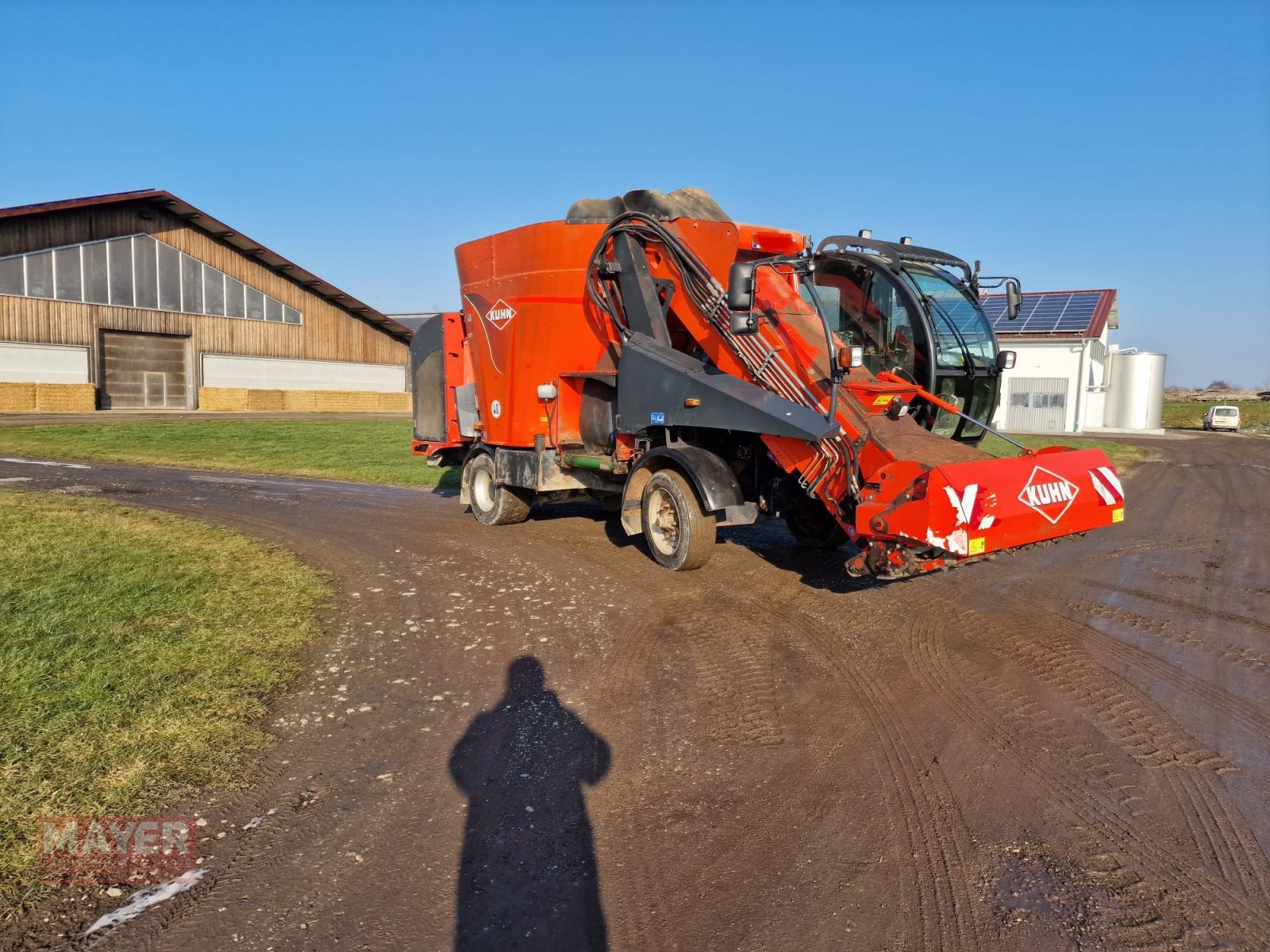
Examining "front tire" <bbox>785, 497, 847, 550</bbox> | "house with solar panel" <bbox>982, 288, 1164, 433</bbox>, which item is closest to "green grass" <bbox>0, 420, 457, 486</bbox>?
"front tire" <bbox>785, 497, 847, 550</bbox>

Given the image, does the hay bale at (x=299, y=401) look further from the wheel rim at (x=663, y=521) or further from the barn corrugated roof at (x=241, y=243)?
the wheel rim at (x=663, y=521)

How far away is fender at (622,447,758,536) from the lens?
7582 mm

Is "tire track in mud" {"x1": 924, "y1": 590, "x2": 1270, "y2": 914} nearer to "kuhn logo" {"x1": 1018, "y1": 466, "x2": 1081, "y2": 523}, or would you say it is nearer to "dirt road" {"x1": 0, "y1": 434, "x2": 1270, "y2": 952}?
"dirt road" {"x1": 0, "y1": 434, "x2": 1270, "y2": 952}

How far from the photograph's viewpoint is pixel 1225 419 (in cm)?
4378

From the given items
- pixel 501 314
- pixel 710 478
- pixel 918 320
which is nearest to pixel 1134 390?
pixel 918 320

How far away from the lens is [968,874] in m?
3.30

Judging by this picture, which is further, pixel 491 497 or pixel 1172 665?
pixel 491 497

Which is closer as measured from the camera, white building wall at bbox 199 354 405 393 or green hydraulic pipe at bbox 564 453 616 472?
green hydraulic pipe at bbox 564 453 616 472

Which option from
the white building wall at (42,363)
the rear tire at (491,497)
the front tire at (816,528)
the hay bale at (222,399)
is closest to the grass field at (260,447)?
the rear tire at (491,497)

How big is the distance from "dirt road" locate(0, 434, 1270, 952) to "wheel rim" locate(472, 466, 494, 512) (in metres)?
3.20

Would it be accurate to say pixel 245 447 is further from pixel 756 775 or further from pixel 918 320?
pixel 756 775

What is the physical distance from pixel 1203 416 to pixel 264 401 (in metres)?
51.8

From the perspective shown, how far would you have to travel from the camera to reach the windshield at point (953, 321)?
8.61 m

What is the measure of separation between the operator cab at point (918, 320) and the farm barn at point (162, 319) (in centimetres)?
3406
